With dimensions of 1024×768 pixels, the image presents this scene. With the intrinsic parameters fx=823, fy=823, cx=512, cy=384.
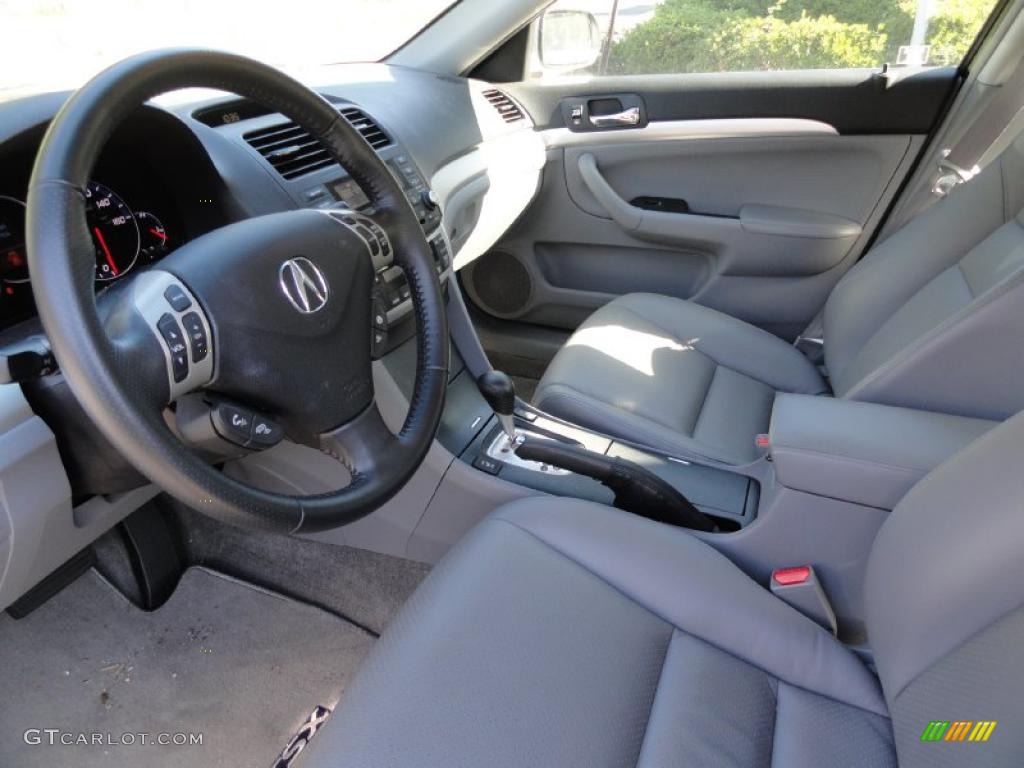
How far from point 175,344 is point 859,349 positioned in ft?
4.18

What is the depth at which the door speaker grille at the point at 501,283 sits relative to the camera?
2.45 m

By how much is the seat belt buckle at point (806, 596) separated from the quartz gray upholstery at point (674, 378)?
315 mm

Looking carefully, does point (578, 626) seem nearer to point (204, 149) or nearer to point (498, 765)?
point (498, 765)

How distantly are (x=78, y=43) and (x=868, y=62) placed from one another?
177 centimetres

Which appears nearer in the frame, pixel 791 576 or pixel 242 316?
pixel 242 316

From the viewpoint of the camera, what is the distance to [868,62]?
81.0 inches

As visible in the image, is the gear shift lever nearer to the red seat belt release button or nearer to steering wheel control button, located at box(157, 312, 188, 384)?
the red seat belt release button

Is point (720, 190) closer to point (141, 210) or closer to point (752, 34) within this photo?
point (752, 34)

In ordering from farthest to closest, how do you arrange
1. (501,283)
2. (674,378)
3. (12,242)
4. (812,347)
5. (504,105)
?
(501,283)
(504,105)
(812,347)
(674,378)
(12,242)

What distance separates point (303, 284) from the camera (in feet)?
3.02

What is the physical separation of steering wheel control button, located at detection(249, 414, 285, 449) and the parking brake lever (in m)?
0.56

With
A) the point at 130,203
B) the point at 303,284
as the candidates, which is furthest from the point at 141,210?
the point at 303,284

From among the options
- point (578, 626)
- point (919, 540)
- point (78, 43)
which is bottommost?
point (578, 626)

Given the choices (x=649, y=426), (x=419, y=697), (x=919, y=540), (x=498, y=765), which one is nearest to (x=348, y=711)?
(x=419, y=697)
